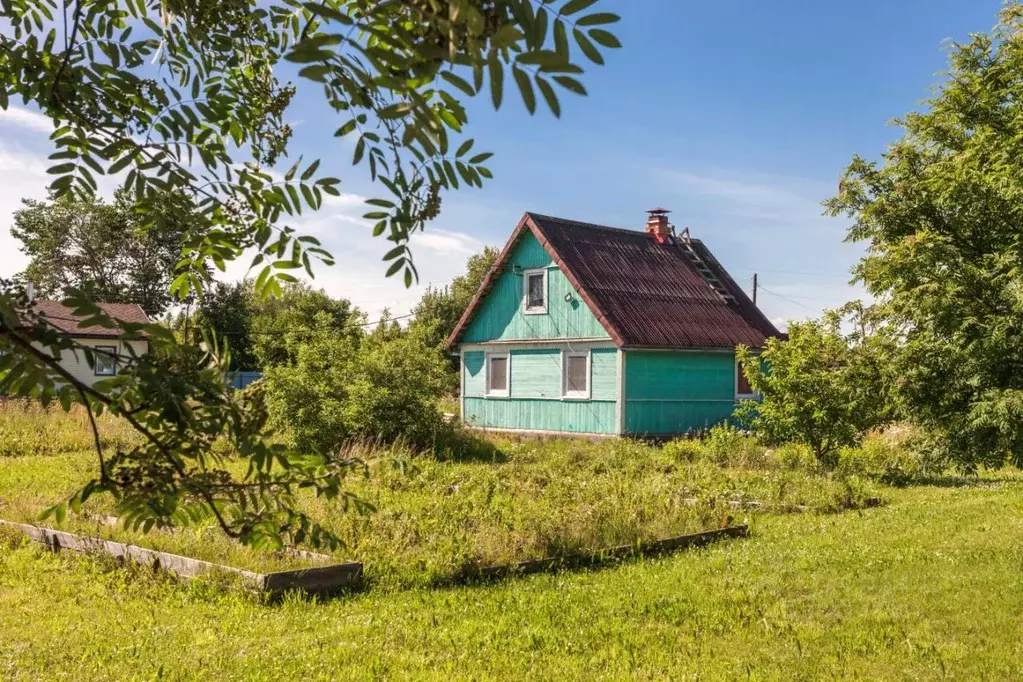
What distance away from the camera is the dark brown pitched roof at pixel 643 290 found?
85.5ft

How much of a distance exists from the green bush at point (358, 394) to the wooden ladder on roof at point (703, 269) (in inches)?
450

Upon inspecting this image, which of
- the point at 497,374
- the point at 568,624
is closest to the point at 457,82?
the point at 568,624

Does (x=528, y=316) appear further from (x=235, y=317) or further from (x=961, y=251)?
(x=235, y=317)

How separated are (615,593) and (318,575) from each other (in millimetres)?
2766

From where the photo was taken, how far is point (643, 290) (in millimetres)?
27656

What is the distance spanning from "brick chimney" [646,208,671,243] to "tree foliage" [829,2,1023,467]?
2004 cm

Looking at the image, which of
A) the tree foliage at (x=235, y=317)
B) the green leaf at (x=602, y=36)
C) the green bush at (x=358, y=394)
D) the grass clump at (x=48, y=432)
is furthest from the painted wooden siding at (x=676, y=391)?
the tree foliage at (x=235, y=317)

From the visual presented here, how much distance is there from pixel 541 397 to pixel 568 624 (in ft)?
65.0

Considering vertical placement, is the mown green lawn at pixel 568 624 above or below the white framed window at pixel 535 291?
below

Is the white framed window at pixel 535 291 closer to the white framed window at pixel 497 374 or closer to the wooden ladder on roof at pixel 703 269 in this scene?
the white framed window at pixel 497 374

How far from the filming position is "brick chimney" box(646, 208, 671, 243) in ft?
103

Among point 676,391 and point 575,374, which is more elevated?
point 575,374

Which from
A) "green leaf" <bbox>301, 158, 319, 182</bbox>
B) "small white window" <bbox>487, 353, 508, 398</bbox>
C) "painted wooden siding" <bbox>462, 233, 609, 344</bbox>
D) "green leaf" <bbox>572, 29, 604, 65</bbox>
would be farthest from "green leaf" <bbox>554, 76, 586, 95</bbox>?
"small white window" <bbox>487, 353, 508, 398</bbox>

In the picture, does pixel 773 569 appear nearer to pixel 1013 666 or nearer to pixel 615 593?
pixel 615 593
